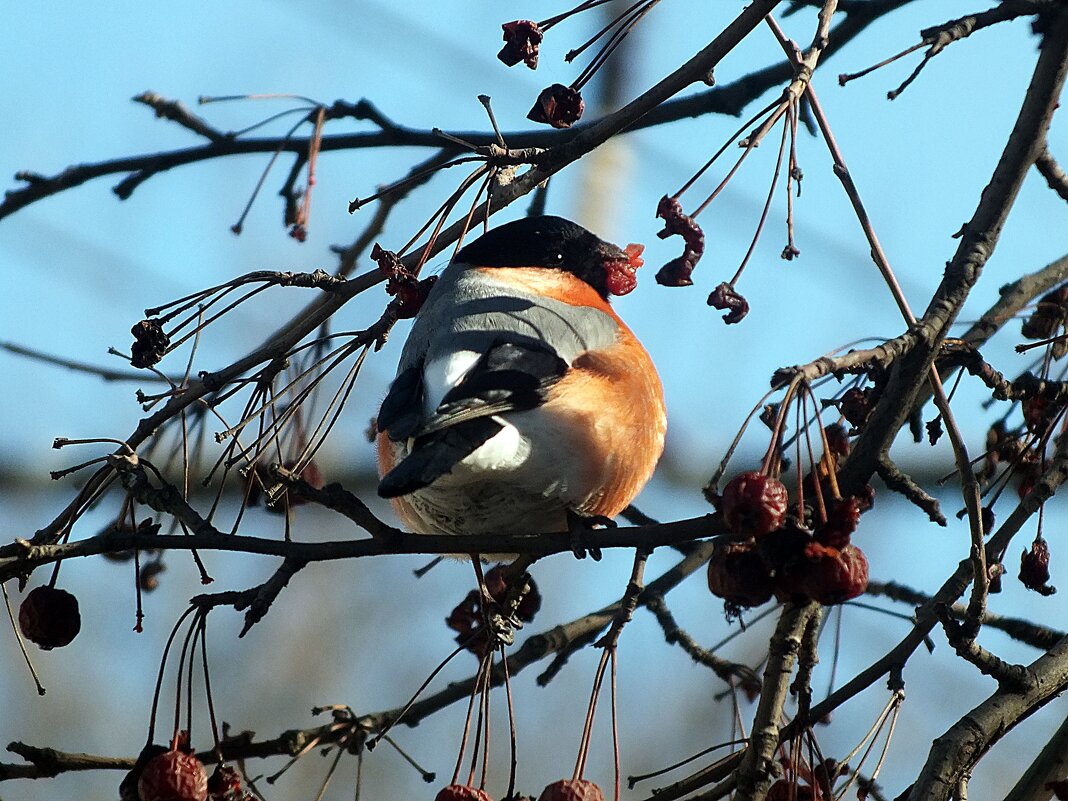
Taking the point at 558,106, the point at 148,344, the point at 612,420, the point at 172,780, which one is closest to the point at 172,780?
the point at 172,780

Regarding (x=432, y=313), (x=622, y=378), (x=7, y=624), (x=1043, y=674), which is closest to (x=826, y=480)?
(x=1043, y=674)

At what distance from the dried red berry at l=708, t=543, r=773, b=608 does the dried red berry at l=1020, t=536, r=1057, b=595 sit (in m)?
0.79

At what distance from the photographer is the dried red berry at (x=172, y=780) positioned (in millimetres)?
1913

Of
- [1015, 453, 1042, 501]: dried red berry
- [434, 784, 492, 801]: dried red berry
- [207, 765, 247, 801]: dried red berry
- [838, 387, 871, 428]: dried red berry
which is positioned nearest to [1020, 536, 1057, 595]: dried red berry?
[1015, 453, 1042, 501]: dried red berry

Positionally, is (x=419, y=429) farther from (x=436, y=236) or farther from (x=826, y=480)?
(x=826, y=480)

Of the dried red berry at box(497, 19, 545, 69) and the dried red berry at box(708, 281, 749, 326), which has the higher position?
the dried red berry at box(497, 19, 545, 69)

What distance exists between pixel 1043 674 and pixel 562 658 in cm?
106

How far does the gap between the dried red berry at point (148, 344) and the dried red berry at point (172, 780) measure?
2.30 feet

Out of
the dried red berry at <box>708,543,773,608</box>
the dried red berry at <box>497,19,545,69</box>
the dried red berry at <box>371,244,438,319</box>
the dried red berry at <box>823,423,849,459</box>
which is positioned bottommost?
the dried red berry at <box>708,543,773,608</box>

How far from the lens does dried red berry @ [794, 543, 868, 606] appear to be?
1.62m

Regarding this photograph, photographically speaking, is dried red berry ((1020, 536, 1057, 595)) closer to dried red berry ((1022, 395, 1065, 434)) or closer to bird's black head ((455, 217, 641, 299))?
dried red berry ((1022, 395, 1065, 434))

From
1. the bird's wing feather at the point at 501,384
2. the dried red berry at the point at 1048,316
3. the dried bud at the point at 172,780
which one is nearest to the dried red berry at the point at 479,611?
the bird's wing feather at the point at 501,384

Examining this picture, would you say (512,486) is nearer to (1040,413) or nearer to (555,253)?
(1040,413)

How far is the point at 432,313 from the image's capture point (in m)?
2.94
